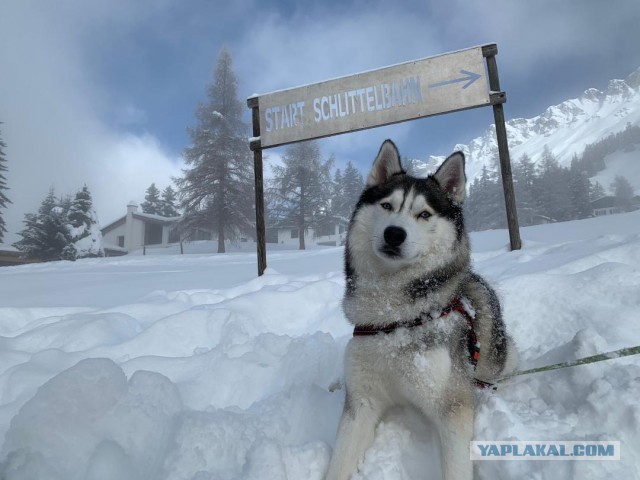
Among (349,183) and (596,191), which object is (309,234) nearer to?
(349,183)

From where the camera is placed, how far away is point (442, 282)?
207 centimetres

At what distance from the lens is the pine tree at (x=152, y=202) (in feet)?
191

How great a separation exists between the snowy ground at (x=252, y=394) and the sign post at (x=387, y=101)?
11.8ft

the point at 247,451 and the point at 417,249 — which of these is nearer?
the point at 247,451

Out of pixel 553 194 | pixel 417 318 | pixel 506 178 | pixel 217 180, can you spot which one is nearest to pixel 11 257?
pixel 217 180

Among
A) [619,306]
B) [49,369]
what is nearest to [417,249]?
[619,306]

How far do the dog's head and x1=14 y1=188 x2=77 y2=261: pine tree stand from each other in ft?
129

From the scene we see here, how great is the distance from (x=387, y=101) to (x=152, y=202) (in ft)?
198

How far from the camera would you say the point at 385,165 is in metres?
2.59

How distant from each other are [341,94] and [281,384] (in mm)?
5988

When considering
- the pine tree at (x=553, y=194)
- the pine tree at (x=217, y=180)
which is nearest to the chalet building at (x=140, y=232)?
the pine tree at (x=217, y=180)

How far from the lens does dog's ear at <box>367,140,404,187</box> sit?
2529mm

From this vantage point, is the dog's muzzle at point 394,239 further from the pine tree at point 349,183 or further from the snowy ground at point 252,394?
the pine tree at point 349,183

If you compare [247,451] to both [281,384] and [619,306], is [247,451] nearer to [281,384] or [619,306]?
[281,384]
